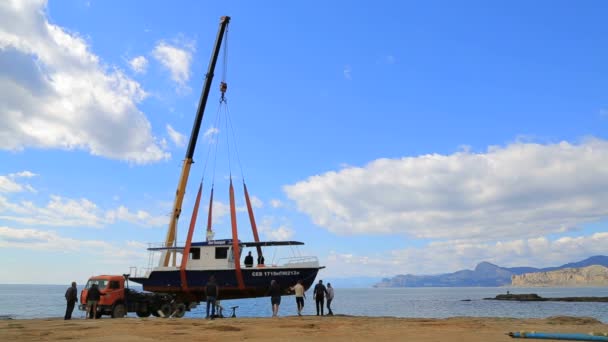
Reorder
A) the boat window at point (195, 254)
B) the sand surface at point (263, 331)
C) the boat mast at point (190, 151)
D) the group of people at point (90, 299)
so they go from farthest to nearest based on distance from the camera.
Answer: the boat mast at point (190, 151) → the boat window at point (195, 254) → the group of people at point (90, 299) → the sand surface at point (263, 331)

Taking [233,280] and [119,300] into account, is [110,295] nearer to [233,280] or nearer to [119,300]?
[119,300]

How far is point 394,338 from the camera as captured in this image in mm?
12758

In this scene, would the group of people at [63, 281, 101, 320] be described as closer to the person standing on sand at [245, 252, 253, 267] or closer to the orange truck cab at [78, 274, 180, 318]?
the orange truck cab at [78, 274, 180, 318]

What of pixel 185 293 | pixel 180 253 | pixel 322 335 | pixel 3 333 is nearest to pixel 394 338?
pixel 322 335

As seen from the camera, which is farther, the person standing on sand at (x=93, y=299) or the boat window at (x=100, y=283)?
the boat window at (x=100, y=283)

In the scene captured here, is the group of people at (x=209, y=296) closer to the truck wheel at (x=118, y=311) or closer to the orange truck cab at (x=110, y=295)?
the orange truck cab at (x=110, y=295)

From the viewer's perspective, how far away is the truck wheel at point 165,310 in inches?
943

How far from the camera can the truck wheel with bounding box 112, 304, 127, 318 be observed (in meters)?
22.1

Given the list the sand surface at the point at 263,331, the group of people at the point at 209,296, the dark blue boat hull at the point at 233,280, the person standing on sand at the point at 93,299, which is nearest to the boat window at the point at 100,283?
the group of people at the point at 209,296

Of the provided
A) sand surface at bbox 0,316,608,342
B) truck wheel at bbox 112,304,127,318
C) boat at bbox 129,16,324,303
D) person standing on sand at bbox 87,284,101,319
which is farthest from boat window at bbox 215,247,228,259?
sand surface at bbox 0,316,608,342

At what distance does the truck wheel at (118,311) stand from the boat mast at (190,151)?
7.87m

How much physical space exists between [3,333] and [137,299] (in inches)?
353

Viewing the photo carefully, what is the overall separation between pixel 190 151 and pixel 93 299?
42.7 ft

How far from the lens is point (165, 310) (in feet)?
79.3
